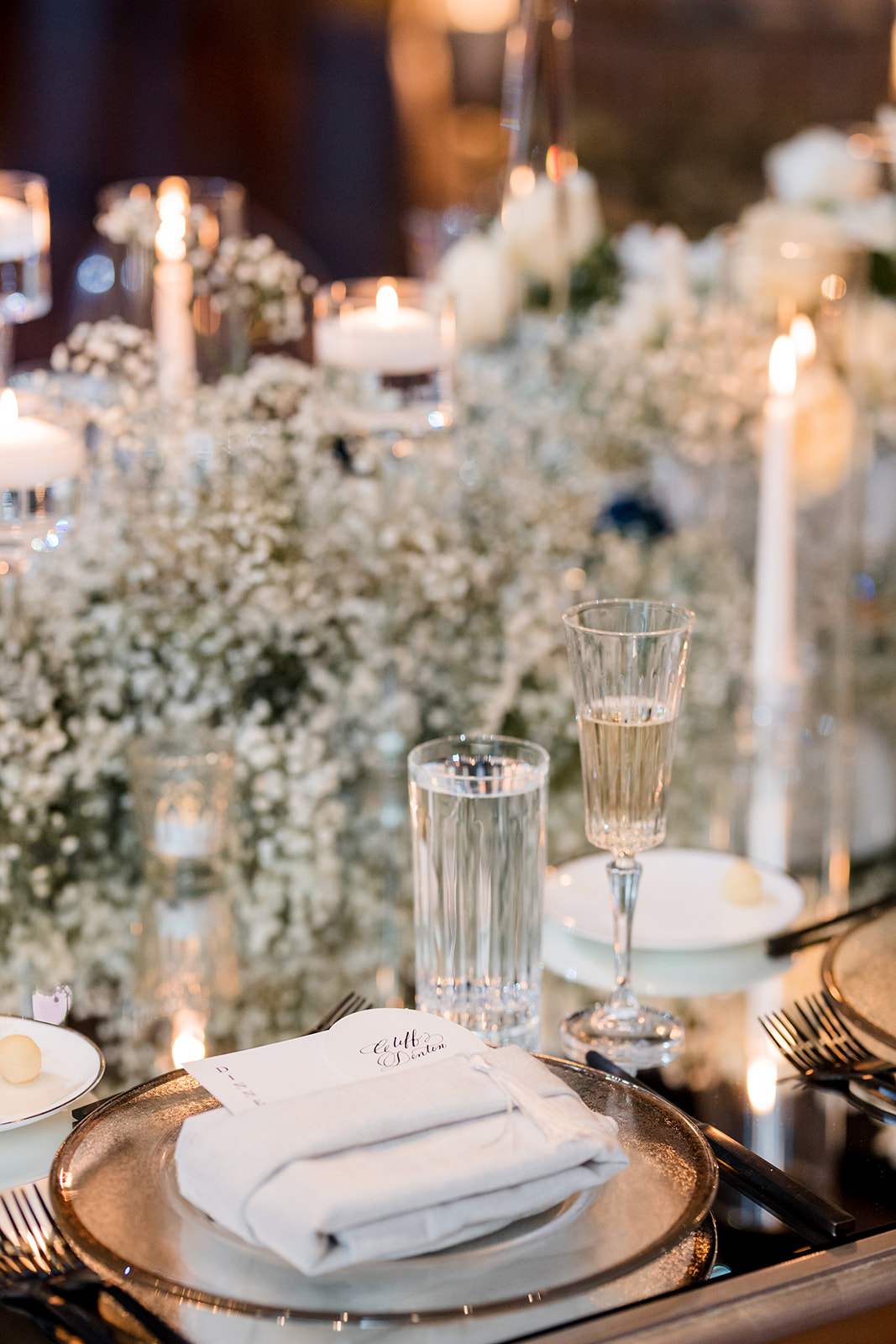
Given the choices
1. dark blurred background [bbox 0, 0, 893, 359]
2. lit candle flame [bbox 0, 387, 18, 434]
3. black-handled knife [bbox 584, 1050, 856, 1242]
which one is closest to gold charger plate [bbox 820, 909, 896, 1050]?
black-handled knife [bbox 584, 1050, 856, 1242]

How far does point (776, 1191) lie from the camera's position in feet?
2.35

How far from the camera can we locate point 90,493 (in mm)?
1295

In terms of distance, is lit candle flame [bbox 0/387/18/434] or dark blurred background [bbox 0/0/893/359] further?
dark blurred background [bbox 0/0/893/359]

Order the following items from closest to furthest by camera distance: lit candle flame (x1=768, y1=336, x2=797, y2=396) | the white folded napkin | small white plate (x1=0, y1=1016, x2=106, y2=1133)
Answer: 1. the white folded napkin
2. small white plate (x1=0, y1=1016, x2=106, y2=1133)
3. lit candle flame (x1=768, y1=336, x2=797, y2=396)

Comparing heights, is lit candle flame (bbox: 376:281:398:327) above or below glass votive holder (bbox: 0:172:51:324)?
below

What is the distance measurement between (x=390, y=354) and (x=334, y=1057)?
702 millimetres

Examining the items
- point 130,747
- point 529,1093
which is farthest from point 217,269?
point 529,1093

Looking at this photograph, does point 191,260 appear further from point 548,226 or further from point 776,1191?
point 776,1191

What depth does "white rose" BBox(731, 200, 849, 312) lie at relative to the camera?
5.15 ft

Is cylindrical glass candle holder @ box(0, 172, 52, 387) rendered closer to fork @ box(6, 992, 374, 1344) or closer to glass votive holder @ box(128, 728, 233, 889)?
glass votive holder @ box(128, 728, 233, 889)

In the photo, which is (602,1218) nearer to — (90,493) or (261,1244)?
(261,1244)

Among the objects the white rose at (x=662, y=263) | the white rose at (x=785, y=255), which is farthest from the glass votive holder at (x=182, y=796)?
the white rose at (x=662, y=263)

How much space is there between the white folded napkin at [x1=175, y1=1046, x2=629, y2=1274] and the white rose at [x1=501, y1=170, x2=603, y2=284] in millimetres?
1273

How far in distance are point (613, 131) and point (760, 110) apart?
41.4 inches
